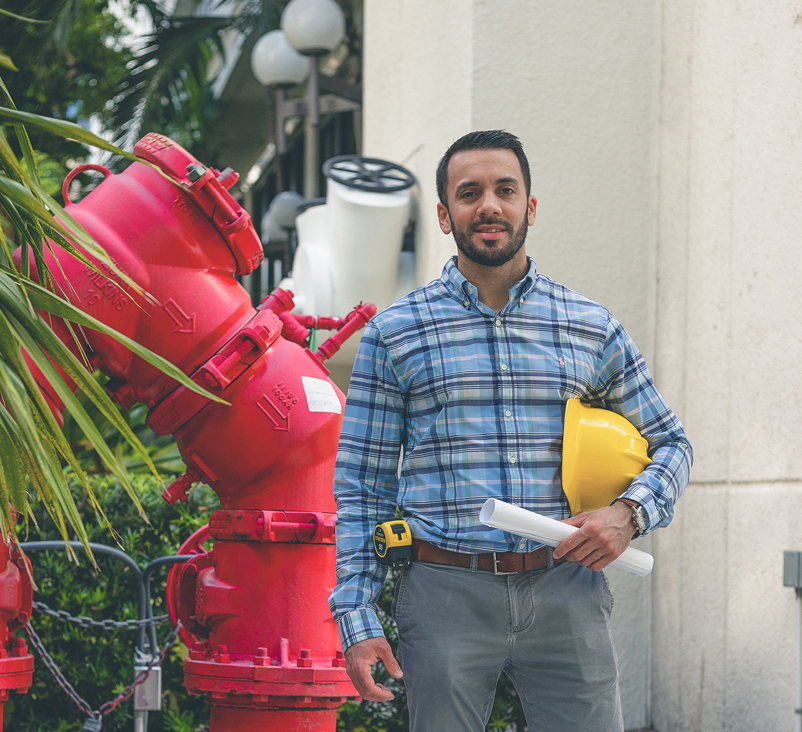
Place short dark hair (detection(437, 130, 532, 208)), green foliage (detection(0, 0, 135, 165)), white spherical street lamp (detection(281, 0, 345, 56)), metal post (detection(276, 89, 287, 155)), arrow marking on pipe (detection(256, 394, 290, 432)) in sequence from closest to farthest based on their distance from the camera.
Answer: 1. short dark hair (detection(437, 130, 532, 208))
2. arrow marking on pipe (detection(256, 394, 290, 432))
3. white spherical street lamp (detection(281, 0, 345, 56))
4. metal post (detection(276, 89, 287, 155))
5. green foliage (detection(0, 0, 135, 165))

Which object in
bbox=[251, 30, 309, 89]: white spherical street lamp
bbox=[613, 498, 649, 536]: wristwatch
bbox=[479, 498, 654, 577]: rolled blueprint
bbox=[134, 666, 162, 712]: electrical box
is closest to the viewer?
bbox=[479, 498, 654, 577]: rolled blueprint

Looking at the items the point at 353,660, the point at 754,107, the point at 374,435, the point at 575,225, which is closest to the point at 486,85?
the point at 575,225

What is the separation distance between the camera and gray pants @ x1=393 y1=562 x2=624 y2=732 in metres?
2.12

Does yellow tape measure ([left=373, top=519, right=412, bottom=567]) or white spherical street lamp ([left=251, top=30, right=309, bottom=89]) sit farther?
white spherical street lamp ([left=251, top=30, right=309, bottom=89])

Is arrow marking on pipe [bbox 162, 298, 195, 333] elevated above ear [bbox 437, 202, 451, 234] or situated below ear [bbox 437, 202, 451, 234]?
below

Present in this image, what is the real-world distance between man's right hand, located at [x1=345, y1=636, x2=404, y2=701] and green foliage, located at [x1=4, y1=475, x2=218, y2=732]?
214cm

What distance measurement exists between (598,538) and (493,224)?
2.40 ft

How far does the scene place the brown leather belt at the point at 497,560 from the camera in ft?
7.01

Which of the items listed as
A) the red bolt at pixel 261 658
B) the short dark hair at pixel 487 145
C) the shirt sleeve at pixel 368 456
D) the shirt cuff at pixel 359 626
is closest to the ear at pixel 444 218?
the short dark hair at pixel 487 145


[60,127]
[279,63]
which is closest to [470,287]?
[60,127]

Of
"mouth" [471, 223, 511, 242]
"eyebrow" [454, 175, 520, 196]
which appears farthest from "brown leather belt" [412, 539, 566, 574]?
"eyebrow" [454, 175, 520, 196]

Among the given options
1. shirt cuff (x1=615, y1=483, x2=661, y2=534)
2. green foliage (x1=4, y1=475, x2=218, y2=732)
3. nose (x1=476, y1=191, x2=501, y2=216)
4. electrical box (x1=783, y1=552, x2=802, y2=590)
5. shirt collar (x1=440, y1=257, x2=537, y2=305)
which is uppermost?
nose (x1=476, y1=191, x2=501, y2=216)

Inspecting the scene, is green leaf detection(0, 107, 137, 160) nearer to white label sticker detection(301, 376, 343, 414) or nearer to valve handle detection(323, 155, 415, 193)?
white label sticker detection(301, 376, 343, 414)

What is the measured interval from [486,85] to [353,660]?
10.2ft
